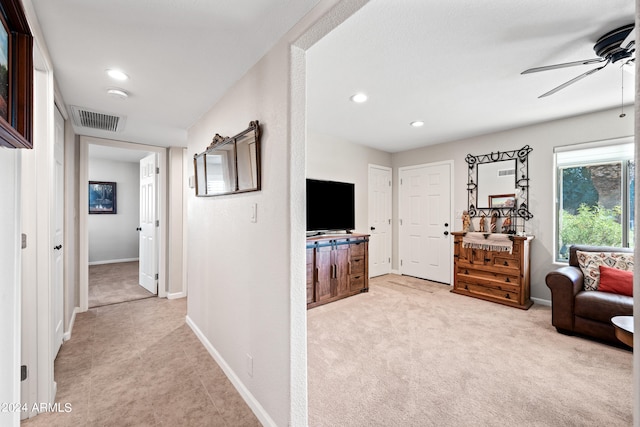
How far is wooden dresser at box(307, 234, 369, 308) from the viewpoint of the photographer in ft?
11.8

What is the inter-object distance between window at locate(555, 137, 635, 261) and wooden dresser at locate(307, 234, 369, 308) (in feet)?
8.46

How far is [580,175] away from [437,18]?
3.27 metres

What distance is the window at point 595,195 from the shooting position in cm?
327

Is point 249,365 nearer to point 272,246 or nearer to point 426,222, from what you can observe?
point 272,246

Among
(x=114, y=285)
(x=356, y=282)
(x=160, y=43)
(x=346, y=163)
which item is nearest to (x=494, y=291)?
(x=356, y=282)

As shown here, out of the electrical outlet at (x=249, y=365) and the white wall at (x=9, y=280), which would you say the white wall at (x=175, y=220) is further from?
the white wall at (x=9, y=280)

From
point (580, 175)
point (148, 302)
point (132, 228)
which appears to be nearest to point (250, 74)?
point (148, 302)

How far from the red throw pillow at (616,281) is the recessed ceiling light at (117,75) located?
15.1ft

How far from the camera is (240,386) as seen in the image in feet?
6.46

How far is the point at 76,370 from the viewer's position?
2.24 metres

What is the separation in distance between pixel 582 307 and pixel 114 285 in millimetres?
6275

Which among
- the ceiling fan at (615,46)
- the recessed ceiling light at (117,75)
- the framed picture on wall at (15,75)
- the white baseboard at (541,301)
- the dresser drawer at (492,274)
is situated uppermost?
the ceiling fan at (615,46)

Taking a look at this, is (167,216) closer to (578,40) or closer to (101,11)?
(101,11)

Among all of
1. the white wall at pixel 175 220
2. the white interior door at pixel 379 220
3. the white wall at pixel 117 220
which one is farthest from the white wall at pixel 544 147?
the white wall at pixel 117 220
